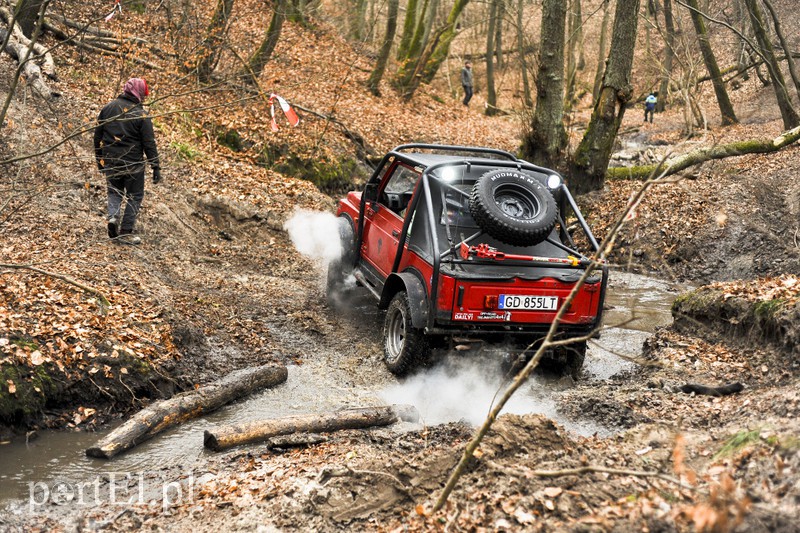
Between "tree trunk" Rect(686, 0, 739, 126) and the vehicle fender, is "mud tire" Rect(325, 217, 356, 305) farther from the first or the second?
"tree trunk" Rect(686, 0, 739, 126)

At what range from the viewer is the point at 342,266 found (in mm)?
9750

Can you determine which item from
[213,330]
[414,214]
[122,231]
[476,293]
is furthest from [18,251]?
[476,293]

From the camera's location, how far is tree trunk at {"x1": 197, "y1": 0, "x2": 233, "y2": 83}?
1656cm

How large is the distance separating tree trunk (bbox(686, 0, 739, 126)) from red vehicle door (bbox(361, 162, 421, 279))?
15.6 metres

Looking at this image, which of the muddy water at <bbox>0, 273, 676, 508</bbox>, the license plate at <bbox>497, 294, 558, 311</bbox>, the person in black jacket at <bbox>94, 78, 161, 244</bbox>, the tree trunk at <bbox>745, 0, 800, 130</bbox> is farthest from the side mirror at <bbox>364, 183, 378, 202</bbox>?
the tree trunk at <bbox>745, 0, 800, 130</bbox>

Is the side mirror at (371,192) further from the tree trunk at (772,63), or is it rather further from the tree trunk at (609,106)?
the tree trunk at (772,63)

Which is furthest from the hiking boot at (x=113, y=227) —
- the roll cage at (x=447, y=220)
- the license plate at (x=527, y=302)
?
the license plate at (x=527, y=302)

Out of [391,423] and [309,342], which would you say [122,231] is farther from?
[391,423]

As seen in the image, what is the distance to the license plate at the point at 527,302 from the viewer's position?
23.5ft

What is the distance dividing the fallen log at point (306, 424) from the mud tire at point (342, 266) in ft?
10.5

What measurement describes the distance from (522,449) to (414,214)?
134 inches

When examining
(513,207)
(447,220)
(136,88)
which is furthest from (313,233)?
(513,207)

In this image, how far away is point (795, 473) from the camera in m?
3.91

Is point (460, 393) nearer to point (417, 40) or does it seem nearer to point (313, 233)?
point (313, 233)
